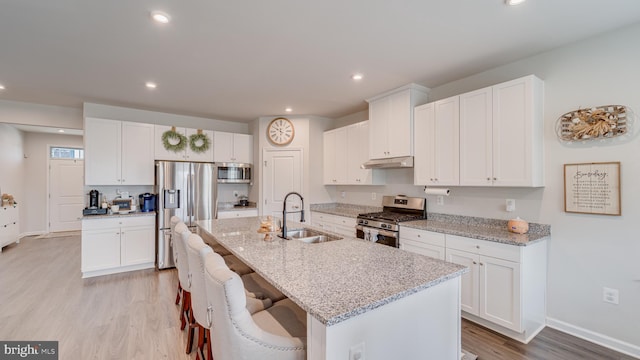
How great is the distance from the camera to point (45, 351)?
2.26 m

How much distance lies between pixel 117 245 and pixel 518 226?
5.07 m

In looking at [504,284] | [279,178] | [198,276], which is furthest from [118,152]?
[504,284]

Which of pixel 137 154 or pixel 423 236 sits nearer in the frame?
pixel 423 236

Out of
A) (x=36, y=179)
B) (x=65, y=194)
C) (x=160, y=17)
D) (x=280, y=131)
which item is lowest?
(x=65, y=194)

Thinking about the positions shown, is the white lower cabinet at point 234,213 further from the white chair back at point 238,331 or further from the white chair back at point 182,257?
the white chair back at point 238,331

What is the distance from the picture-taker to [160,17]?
6.80ft

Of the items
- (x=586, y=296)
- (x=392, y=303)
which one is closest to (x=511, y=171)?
(x=586, y=296)

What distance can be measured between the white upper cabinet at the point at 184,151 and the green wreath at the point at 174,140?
1.5 inches

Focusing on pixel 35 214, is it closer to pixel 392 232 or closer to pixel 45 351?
pixel 45 351

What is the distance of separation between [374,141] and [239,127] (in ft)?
10.2

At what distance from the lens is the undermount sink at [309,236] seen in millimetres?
2562

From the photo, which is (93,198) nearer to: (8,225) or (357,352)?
(8,225)

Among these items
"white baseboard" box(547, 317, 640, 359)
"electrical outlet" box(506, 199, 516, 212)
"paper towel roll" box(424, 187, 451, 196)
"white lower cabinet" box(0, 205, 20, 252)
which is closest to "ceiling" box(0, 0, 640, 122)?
"paper towel roll" box(424, 187, 451, 196)

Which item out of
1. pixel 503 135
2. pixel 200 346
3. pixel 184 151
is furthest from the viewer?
pixel 184 151
